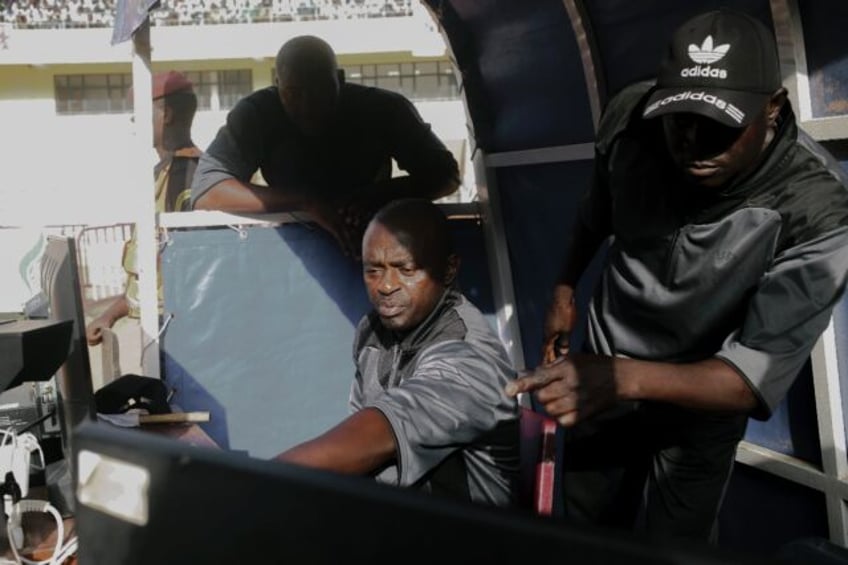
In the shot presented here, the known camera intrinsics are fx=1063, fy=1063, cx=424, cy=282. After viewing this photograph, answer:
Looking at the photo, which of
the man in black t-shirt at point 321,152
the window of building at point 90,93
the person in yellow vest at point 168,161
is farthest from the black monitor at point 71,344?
the window of building at point 90,93

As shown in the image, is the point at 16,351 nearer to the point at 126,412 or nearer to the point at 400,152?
the point at 126,412

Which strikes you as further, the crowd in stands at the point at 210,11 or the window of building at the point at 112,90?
the crowd in stands at the point at 210,11

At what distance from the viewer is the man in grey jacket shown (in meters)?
1.84

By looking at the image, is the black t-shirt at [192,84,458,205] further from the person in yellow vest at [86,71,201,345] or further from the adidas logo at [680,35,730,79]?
the adidas logo at [680,35,730,79]

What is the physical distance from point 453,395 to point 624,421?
0.95 meters

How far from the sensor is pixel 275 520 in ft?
2.45

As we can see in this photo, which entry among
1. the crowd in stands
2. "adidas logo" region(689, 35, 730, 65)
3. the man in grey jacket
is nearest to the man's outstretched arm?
the man in grey jacket

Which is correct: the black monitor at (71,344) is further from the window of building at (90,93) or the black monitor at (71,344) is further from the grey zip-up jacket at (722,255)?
the window of building at (90,93)

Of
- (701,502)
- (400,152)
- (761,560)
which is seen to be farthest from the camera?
(400,152)

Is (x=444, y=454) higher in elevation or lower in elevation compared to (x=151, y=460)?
lower

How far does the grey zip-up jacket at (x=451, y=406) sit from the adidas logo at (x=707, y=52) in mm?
751

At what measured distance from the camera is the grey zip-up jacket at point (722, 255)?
88.3 inches

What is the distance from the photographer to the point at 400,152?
4.71 metres

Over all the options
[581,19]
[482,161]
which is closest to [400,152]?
[482,161]
